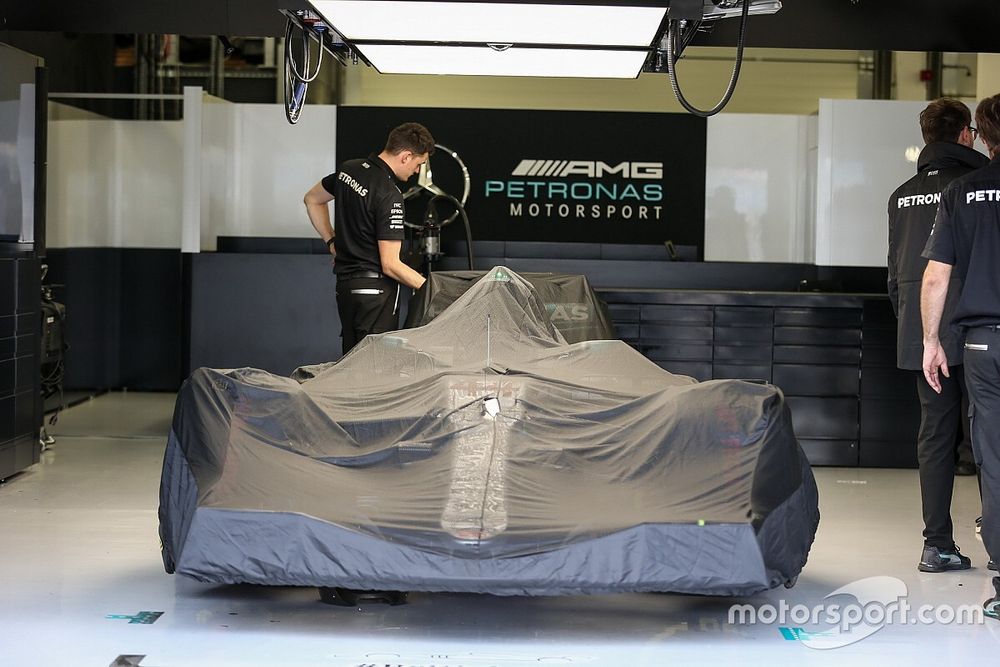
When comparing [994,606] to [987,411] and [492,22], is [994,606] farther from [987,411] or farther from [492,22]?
[492,22]

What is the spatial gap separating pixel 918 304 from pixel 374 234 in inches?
90.3

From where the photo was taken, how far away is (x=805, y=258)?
7797mm

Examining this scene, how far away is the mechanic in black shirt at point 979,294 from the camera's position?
341 centimetres

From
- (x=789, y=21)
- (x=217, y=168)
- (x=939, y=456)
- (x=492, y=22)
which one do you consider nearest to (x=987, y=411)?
(x=939, y=456)

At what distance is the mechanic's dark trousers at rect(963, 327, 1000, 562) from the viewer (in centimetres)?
340

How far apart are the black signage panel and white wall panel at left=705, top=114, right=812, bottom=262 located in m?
0.12

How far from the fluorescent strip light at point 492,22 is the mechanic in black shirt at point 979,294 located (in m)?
1.05

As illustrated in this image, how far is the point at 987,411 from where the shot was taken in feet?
11.2

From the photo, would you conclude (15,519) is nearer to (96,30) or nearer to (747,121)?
(96,30)

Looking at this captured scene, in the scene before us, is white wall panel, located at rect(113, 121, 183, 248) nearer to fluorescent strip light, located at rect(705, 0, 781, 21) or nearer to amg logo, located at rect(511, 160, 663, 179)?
amg logo, located at rect(511, 160, 663, 179)

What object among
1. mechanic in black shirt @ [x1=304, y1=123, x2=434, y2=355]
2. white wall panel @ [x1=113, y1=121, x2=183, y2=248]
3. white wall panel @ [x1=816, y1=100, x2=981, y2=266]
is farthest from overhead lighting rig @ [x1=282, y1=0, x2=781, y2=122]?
white wall panel @ [x1=113, y1=121, x2=183, y2=248]

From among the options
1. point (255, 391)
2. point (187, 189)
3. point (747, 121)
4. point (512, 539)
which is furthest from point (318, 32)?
point (747, 121)

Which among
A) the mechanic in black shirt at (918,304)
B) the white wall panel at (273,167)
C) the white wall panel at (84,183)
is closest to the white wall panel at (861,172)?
the mechanic in black shirt at (918,304)

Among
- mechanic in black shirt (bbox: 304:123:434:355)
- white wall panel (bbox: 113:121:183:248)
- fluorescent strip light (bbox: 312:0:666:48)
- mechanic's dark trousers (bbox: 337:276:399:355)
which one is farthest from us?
white wall panel (bbox: 113:121:183:248)
